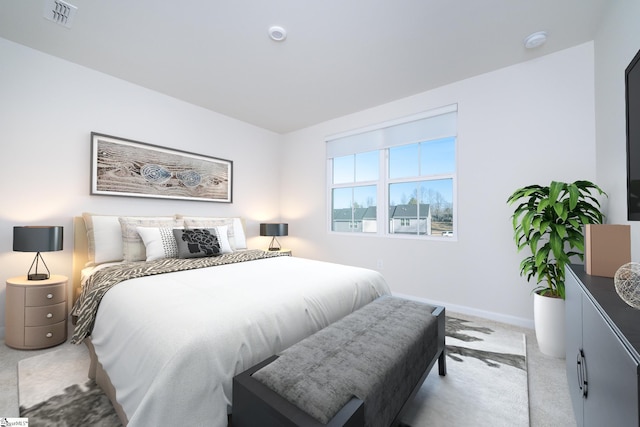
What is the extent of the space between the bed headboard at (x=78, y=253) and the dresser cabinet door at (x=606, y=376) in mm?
3662

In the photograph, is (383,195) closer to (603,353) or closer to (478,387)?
(478,387)

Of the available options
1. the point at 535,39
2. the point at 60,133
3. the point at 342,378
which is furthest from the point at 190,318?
the point at 535,39

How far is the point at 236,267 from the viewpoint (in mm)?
2355

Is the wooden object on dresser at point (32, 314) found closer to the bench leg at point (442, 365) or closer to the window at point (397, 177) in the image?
the bench leg at point (442, 365)

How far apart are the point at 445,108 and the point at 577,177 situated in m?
1.44

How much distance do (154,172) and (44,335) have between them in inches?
73.3

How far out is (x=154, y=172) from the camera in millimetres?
3322

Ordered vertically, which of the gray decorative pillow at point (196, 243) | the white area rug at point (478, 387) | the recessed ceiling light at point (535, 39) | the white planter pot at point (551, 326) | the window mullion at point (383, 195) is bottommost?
the white area rug at point (478, 387)

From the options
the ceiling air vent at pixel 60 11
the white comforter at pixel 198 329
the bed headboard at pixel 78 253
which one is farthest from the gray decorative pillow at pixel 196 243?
the ceiling air vent at pixel 60 11

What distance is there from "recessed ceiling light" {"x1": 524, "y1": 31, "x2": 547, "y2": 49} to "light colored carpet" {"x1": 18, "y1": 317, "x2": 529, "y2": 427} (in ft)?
8.56

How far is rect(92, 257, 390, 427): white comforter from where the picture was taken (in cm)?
103

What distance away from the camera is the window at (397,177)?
3.30m

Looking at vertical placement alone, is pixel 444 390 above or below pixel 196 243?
below

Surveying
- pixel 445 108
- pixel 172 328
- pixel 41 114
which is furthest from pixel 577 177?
pixel 41 114
